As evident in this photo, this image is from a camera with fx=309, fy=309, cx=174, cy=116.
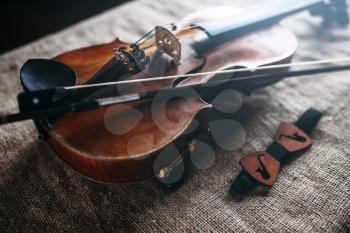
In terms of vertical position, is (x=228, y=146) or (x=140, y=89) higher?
(x=140, y=89)

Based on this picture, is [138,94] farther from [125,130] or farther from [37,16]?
[37,16]

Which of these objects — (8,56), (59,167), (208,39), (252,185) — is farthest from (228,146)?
(8,56)

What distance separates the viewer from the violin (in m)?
→ 0.79

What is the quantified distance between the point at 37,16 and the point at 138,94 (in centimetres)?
213

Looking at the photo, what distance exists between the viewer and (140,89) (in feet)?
3.09

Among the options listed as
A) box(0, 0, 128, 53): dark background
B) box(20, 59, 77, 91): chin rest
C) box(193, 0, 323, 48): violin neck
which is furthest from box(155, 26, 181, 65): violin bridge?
box(0, 0, 128, 53): dark background

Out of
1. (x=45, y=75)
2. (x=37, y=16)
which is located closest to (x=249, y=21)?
(x=45, y=75)

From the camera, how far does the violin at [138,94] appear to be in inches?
31.1

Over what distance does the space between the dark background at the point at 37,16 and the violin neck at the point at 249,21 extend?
63.1 inches

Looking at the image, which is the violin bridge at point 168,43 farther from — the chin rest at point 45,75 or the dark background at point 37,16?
the dark background at point 37,16

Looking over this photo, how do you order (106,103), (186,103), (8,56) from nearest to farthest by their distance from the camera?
(106,103) < (186,103) < (8,56)

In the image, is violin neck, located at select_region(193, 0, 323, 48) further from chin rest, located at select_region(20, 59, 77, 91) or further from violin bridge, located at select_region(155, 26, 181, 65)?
chin rest, located at select_region(20, 59, 77, 91)

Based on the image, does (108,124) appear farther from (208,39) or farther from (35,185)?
(208,39)

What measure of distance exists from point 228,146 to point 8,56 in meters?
1.15
